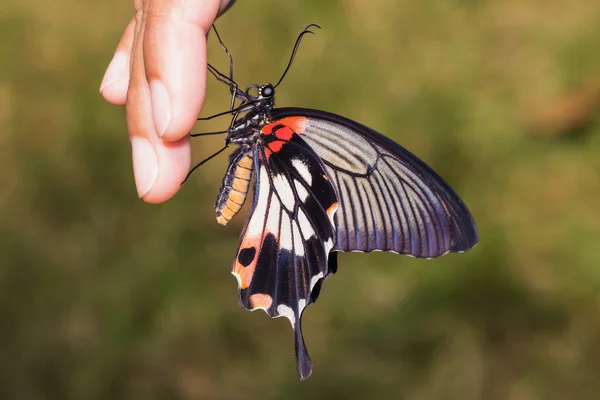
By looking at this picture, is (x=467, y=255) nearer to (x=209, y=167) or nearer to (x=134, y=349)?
(x=209, y=167)

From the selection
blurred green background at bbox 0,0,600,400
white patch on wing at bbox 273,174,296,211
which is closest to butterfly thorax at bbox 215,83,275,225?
white patch on wing at bbox 273,174,296,211

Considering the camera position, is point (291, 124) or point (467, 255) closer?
point (291, 124)

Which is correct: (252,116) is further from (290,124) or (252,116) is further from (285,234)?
(285,234)

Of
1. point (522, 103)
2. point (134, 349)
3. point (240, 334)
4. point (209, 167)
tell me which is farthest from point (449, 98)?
point (134, 349)

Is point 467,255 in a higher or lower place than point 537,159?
lower

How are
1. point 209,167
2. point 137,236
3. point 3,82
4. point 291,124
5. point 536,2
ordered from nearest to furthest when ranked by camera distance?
point 291,124 → point 137,236 → point 209,167 → point 3,82 → point 536,2

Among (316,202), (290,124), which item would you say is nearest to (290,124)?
(290,124)
